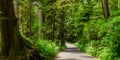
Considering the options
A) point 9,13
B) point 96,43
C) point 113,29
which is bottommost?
point 96,43

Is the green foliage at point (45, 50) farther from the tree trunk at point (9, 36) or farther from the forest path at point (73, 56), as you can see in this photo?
the tree trunk at point (9, 36)

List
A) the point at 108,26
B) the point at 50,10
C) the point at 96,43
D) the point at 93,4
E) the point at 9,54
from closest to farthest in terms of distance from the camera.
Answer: the point at 9,54 → the point at 108,26 → the point at 96,43 → the point at 93,4 → the point at 50,10

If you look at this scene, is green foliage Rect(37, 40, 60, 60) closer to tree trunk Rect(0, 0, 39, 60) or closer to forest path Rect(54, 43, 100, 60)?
forest path Rect(54, 43, 100, 60)

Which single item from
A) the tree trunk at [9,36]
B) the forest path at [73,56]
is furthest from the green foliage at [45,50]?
the tree trunk at [9,36]

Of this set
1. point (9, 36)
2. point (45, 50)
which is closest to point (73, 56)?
point (45, 50)

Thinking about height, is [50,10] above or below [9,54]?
above

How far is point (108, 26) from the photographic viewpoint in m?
15.8

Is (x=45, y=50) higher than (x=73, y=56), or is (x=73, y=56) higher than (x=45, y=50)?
(x=45, y=50)

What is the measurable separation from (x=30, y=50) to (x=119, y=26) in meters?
5.32

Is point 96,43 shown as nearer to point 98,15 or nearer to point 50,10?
point 98,15

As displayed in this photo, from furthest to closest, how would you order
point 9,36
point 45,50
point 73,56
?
point 73,56 → point 45,50 → point 9,36

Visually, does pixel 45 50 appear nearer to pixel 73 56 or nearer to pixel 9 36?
pixel 73 56

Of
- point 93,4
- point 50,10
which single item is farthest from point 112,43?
point 50,10

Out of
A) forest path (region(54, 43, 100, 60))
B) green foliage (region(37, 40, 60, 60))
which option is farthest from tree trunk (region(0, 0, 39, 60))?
forest path (region(54, 43, 100, 60))
